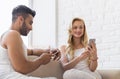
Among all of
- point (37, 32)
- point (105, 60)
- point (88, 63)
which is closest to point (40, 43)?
point (37, 32)

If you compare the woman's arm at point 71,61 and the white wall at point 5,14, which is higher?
the white wall at point 5,14

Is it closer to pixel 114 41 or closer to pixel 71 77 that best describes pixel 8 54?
pixel 71 77

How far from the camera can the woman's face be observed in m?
2.15

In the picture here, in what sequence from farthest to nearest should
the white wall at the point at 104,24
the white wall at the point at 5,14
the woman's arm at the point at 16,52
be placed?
the white wall at the point at 5,14, the white wall at the point at 104,24, the woman's arm at the point at 16,52

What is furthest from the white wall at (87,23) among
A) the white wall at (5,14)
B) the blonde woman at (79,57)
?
the blonde woman at (79,57)

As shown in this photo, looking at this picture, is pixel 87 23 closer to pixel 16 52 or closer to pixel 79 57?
pixel 79 57

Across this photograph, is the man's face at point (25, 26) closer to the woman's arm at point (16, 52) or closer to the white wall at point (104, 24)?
the woman's arm at point (16, 52)

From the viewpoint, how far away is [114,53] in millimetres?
2645

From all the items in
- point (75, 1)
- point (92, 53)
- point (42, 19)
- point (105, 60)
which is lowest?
point (105, 60)

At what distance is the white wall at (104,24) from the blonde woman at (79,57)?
0.60 metres

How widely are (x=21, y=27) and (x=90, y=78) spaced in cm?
62

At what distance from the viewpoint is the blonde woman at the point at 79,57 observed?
6.16 ft

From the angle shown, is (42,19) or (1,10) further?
(42,19)

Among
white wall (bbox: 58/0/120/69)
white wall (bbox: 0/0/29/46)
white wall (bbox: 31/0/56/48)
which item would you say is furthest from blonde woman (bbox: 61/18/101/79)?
white wall (bbox: 0/0/29/46)
